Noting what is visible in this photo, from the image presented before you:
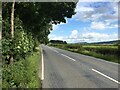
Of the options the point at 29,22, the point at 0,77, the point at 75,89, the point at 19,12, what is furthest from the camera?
the point at 29,22

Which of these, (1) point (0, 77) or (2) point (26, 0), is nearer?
(1) point (0, 77)

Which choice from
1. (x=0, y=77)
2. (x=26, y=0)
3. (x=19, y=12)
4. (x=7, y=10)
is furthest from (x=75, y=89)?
(x=19, y=12)

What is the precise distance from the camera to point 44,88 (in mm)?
11695

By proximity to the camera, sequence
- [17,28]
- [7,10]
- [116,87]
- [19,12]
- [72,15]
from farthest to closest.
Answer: [72,15] < [19,12] < [17,28] < [7,10] < [116,87]

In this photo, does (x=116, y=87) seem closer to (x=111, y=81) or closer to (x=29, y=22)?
(x=111, y=81)

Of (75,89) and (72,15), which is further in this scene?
(72,15)

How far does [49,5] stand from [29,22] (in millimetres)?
2441

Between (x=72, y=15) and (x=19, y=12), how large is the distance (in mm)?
8923

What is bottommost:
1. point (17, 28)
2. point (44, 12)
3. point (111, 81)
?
point (111, 81)

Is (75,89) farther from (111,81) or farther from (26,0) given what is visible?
(26,0)

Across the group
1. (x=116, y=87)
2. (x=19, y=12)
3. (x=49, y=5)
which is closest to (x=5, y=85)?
(x=116, y=87)

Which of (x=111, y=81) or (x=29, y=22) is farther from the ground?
(x=29, y=22)

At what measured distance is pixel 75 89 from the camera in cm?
1155

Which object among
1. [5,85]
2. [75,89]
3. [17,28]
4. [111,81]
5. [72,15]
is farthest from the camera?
[72,15]
